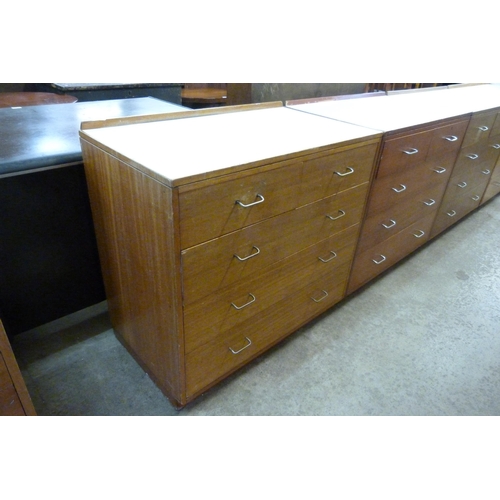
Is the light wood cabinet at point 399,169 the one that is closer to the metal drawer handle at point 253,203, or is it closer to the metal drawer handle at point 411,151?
the metal drawer handle at point 411,151

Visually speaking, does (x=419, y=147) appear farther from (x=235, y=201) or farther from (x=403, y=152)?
(x=235, y=201)

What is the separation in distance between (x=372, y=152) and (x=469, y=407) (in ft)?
3.20

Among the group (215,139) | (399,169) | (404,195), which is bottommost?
(404,195)

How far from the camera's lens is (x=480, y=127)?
6.63 ft

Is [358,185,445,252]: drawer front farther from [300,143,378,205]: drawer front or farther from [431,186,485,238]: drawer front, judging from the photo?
[300,143,378,205]: drawer front

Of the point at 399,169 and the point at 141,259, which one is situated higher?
the point at 399,169

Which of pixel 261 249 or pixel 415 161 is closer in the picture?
pixel 261 249

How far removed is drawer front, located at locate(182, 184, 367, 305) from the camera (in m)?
0.99

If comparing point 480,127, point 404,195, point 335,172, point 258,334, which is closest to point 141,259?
point 258,334

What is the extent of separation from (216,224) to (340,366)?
86 centimetres

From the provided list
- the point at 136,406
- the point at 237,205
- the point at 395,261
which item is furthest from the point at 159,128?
the point at 395,261

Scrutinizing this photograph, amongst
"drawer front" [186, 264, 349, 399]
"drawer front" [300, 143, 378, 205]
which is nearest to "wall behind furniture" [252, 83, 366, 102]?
"drawer front" [300, 143, 378, 205]

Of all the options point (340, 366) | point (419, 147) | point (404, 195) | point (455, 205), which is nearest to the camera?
point (340, 366)

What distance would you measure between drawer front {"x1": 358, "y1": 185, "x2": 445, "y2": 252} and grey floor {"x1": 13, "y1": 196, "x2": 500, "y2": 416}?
32 centimetres
